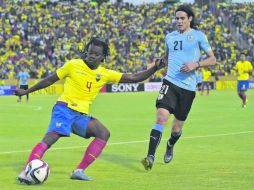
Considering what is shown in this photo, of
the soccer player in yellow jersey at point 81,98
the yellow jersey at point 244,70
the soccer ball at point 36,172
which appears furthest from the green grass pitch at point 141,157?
the yellow jersey at point 244,70

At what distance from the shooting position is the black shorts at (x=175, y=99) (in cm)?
1064

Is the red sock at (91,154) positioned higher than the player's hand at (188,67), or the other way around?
the player's hand at (188,67)

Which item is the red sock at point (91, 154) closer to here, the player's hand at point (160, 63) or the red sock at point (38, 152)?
the red sock at point (38, 152)

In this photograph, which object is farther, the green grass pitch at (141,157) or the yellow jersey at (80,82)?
the yellow jersey at (80,82)

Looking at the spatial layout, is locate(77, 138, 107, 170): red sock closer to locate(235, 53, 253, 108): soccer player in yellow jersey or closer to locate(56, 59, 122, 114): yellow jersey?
locate(56, 59, 122, 114): yellow jersey

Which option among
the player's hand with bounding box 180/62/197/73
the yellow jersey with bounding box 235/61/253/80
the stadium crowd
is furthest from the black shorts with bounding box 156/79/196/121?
the stadium crowd

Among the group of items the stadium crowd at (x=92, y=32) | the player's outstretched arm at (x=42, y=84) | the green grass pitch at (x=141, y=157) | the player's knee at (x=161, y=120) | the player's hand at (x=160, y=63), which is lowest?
the stadium crowd at (x=92, y=32)

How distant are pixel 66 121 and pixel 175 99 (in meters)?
2.34

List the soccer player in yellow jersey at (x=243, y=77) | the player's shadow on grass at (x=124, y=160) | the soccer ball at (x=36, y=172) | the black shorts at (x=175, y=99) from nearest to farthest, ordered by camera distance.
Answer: the soccer ball at (x=36, y=172) → the black shorts at (x=175, y=99) → the player's shadow on grass at (x=124, y=160) → the soccer player in yellow jersey at (x=243, y=77)

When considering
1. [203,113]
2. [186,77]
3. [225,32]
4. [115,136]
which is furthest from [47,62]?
[186,77]

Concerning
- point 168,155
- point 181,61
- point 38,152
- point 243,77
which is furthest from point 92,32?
point 38,152

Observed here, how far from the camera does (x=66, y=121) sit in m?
9.16

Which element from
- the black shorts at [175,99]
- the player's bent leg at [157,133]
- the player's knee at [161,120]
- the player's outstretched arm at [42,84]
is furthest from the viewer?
the black shorts at [175,99]

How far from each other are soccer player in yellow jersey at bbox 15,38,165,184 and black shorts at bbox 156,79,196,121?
151 cm
